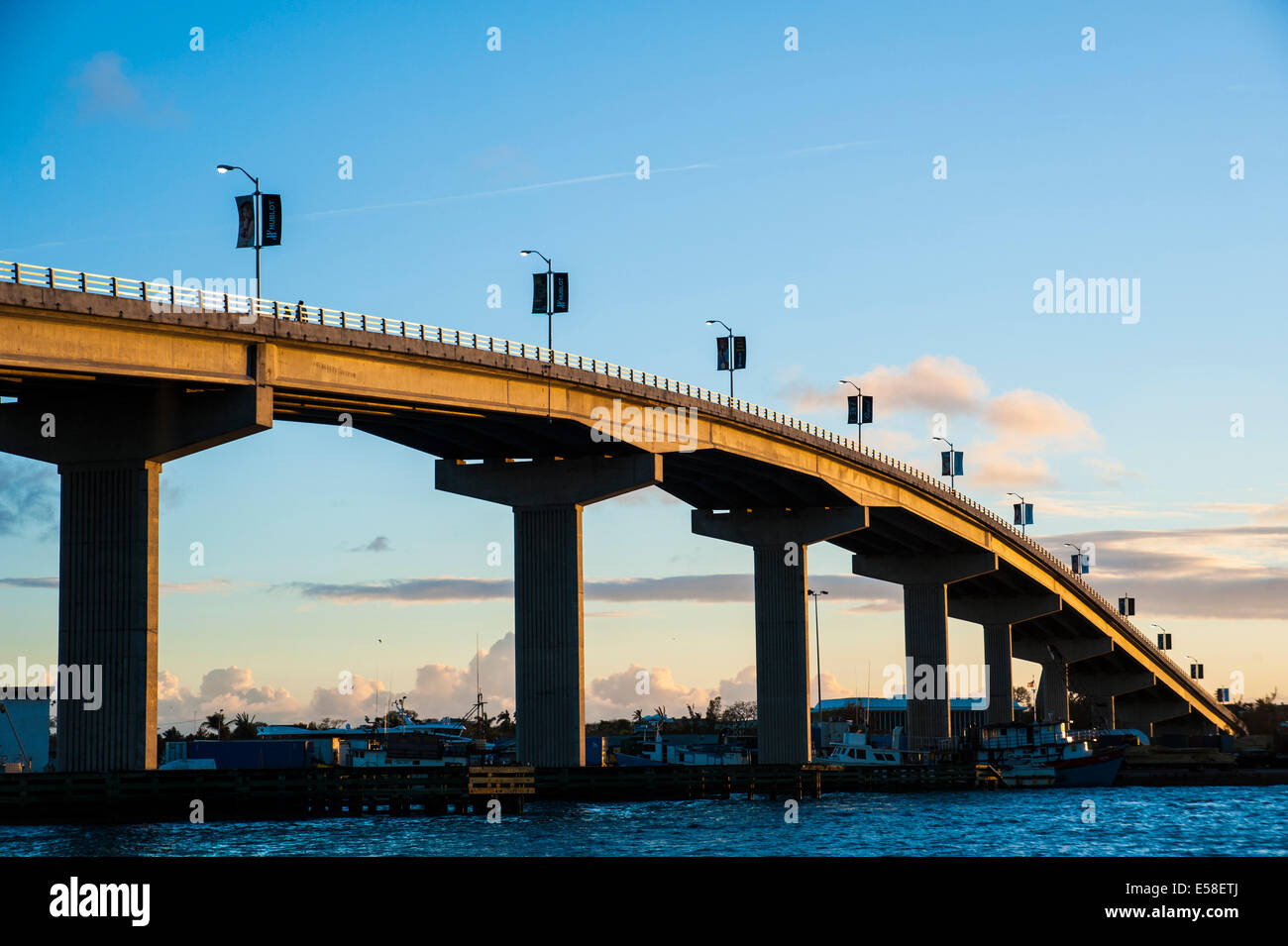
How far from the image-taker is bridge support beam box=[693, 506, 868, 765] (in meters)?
96.2

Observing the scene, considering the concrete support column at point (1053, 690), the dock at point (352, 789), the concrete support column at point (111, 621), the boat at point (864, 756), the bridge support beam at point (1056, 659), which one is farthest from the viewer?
the concrete support column at point (1053, 690)

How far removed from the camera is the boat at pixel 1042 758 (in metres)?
94.9

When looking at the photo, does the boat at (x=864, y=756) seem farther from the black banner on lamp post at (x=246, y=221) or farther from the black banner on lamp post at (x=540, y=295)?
the black banner on lamp post at (x=246, y=221)

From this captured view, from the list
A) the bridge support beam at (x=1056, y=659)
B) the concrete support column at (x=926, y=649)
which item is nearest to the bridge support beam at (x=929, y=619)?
the concrete support column at (x=926, y=649)

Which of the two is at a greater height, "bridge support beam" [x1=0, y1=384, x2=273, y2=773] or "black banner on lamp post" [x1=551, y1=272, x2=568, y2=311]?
"black banner on lamp post" [x1=551, y1=272, x2=568, y2=311]

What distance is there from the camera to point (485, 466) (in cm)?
7869

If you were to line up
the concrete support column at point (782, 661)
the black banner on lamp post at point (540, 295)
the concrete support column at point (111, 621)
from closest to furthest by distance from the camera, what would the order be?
the concrete support column at point (111, 621), the black banner on lamp post at point (540, 295), the concrete support column at point (782, 661)

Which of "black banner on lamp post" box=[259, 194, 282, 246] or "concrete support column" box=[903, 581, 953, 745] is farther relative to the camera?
"concrete support column" box=[903, 581, 953, 745]

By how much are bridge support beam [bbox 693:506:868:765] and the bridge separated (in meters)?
0.15

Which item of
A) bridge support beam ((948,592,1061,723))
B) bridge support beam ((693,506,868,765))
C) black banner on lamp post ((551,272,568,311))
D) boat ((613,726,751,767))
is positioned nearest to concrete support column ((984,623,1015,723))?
bridge support beam ((948,592,1061,723))

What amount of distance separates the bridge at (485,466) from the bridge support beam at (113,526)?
0.08m

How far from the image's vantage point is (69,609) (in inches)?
2194

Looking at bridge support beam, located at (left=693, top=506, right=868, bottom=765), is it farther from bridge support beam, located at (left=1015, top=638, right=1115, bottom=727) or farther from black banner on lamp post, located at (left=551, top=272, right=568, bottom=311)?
bridge support beam, located at (left=1015, top=638, right=1115, bottom=727)
